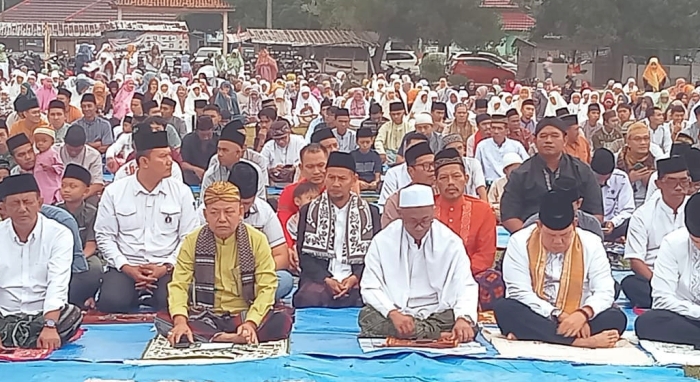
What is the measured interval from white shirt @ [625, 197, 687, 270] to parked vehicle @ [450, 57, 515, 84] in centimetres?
2200

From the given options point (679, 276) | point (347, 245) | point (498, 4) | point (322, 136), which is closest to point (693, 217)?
point (679, 276)

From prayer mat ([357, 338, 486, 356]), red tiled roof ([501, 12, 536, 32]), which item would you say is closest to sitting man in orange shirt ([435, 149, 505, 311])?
prayer mat ([357, 338, 486, 356])

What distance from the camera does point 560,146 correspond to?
6.48 metres

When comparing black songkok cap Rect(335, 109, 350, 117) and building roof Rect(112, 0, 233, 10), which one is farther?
building roof Rect(112, 0, 233, 10)

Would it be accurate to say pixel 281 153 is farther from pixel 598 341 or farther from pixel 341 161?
pixel 598 341

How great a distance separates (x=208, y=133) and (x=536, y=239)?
5228mm

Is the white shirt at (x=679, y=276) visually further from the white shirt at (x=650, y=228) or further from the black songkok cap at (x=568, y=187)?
the white shirt at (x=650, y=228)

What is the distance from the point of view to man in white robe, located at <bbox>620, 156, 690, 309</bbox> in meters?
5.75

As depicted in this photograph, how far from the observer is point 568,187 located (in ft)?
19.0

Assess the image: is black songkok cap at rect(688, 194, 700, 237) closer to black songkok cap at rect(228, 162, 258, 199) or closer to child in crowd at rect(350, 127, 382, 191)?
black songkok cap at rect(228, 162, 258, 199)

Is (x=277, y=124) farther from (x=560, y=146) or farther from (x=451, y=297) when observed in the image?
(x=451, y=297)

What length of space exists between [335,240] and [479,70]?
22902 mm

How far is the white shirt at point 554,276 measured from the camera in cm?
491

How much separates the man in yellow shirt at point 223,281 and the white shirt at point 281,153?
519 cm
